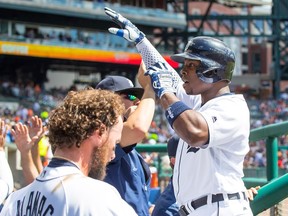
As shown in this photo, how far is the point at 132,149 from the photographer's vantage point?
373 centimetres

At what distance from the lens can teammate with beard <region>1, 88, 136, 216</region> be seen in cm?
222

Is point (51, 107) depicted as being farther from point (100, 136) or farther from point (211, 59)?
point (100, 136)

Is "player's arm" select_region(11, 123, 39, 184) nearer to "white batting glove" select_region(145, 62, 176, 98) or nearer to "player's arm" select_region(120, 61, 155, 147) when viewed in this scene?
"player's arm" select_region(120, 61, 155, 147)

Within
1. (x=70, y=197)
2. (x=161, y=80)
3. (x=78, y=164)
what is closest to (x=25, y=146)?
(x=161, y=80)

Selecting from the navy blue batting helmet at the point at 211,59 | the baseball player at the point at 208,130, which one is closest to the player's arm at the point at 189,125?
the baseball player at the point at 208,130

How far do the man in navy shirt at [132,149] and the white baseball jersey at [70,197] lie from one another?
118 centimetres

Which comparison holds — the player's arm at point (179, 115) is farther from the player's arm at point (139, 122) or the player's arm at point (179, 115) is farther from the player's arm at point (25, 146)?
the player's arm at point (25, 146)

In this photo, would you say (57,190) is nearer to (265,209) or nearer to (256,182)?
(265,209)

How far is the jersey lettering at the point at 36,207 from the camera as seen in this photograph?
225 cm

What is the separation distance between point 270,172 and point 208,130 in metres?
1.66

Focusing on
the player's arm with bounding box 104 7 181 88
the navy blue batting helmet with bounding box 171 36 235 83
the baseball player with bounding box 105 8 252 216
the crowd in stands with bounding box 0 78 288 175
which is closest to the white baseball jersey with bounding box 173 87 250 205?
the baseball player with bounding box 105 8 252 216

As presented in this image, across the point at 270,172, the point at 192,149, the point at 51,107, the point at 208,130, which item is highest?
the point at 208,130

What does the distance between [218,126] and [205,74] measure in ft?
1.02

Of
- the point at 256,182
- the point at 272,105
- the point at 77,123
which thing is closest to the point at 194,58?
the point at 77,123
